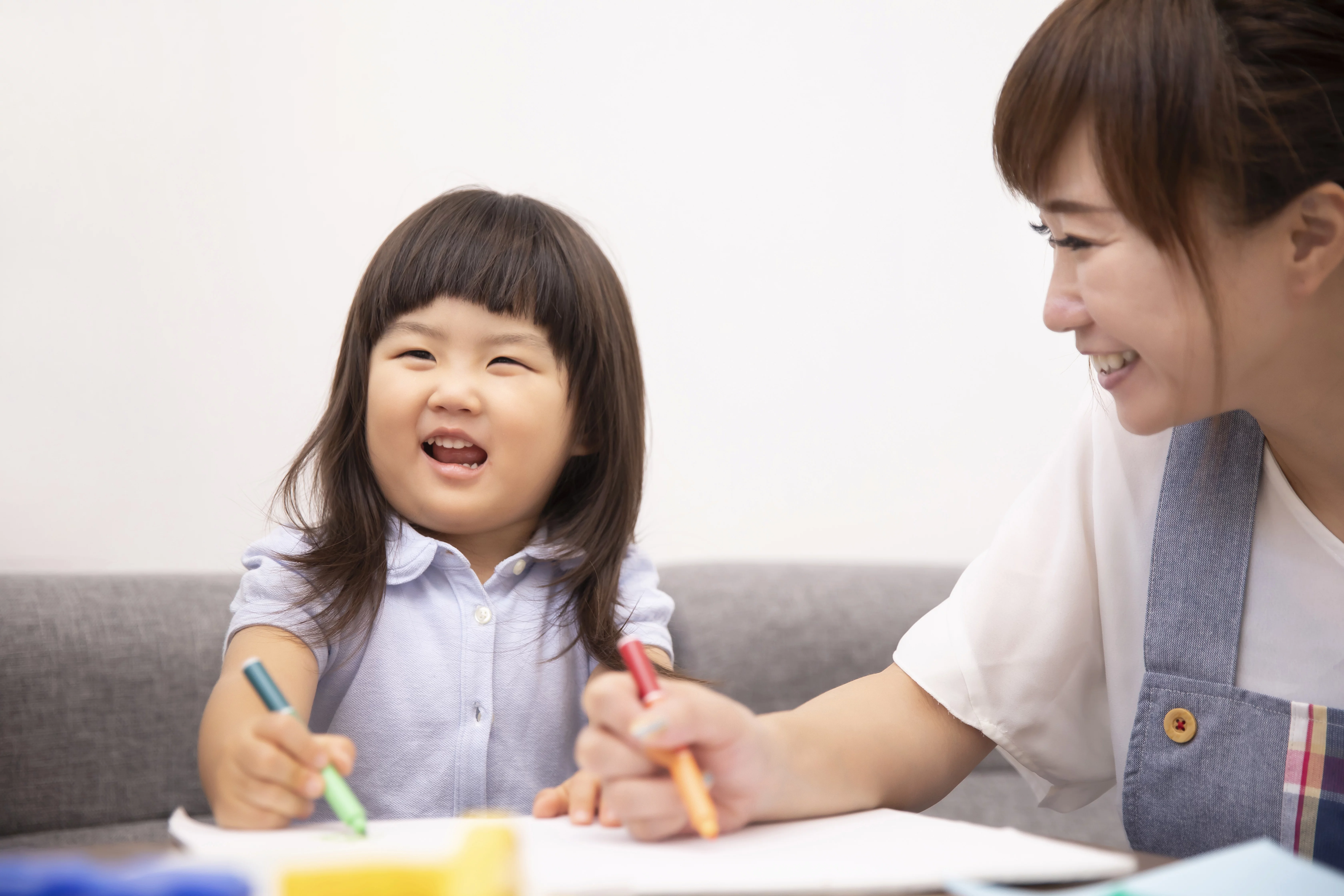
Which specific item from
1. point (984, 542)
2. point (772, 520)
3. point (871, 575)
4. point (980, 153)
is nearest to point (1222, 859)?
point (871, 575)

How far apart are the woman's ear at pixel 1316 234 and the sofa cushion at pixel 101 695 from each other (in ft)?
3.40

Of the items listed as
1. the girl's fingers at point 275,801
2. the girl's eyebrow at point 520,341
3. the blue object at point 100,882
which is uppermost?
the girl's eyebrow at point 520,341

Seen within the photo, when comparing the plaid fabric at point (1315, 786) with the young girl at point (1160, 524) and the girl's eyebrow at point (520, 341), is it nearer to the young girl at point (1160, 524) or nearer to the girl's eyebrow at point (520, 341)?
the young girl at point (1160, 524)

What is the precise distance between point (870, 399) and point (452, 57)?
2.80ft

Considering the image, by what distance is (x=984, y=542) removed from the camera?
1802mm

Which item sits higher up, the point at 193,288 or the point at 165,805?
the point at 193,288

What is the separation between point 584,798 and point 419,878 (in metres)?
0.25

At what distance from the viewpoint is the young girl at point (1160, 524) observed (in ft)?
2.07

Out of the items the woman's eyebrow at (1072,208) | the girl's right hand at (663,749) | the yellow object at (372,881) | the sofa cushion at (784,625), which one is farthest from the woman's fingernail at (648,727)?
the sofa cushion at (784,625)

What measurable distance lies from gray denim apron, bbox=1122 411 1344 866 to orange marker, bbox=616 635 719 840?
0.35 meters

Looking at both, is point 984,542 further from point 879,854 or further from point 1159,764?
point 879,854

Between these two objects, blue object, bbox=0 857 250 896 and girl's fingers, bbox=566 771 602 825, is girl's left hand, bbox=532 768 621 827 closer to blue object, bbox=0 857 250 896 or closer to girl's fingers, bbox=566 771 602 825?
girl's fingers, bbox=566 771 602 825

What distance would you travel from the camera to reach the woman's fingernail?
0.51m

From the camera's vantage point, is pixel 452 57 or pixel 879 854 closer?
pixel 879 854
